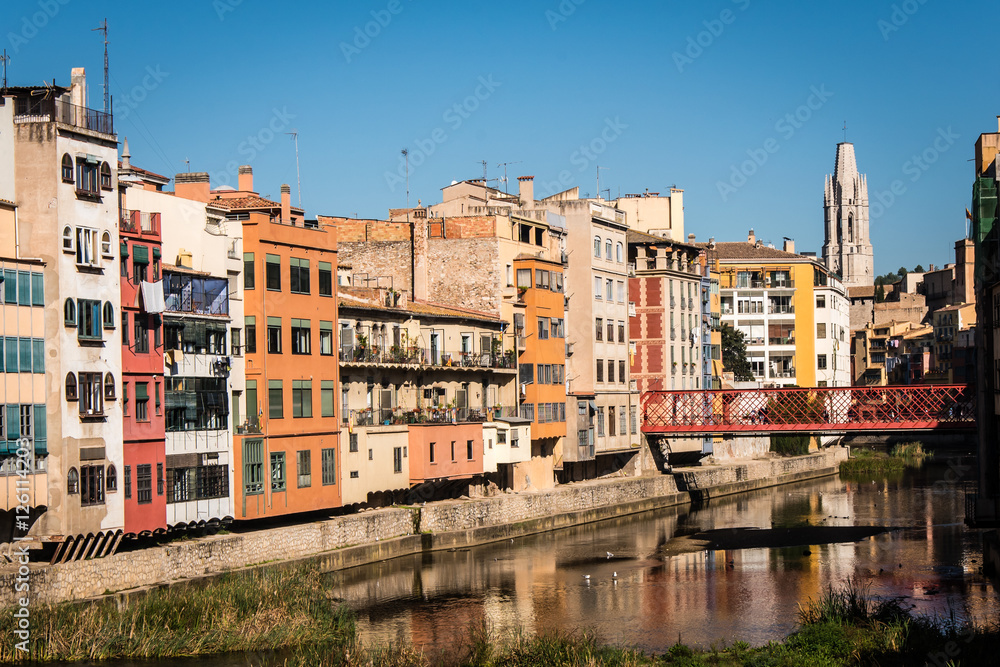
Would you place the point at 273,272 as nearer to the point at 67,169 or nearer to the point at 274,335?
the point at 274,335

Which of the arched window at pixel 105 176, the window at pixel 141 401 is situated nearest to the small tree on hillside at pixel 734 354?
the window at pixel 141 401

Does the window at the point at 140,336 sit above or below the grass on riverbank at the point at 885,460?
above

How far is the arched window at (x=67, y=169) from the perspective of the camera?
1602 inches

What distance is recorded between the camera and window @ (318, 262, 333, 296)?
175 ft

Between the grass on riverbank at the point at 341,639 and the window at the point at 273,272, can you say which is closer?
the grass on riverbank at the point at 341,639

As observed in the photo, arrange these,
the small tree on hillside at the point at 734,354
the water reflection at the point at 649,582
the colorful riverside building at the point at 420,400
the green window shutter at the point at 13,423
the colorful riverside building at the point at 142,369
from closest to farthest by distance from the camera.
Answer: the green window shutter at the point at 13,423 → the water reflection at the point at 649,582 → the colorful riverside building at the point at 142,369 → the colorful riverside building at the point at 420,400 → the small tree on hillside at the point at 734,354

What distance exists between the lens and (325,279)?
176 feet

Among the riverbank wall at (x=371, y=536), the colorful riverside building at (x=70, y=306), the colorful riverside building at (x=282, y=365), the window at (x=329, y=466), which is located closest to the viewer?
the riverbank wall at (x=371, y=536)

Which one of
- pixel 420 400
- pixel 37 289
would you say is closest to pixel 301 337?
pixel 420 400

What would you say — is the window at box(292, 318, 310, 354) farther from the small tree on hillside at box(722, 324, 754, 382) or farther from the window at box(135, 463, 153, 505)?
the small tree on hillside at box(722, 324, 754, 382)

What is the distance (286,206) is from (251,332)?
25.2 ft

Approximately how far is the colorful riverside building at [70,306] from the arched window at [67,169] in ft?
0.10

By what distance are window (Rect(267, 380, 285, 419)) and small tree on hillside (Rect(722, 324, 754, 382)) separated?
6808 cm

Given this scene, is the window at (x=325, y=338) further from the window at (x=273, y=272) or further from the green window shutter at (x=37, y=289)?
the green window shutter at (x=37, y=289)
